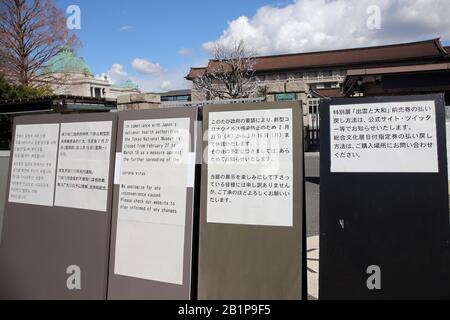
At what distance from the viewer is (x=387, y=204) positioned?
2.68 metres

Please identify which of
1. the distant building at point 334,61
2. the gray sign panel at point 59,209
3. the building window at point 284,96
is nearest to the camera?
the gray sign panel at point 59,209

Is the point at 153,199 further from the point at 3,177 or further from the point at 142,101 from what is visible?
the point at 3,177

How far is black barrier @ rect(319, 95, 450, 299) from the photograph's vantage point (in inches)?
104

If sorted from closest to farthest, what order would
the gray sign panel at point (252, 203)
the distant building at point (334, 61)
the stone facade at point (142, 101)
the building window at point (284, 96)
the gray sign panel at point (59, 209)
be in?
the gray sign panel at point (252, 203) → the gray sign panel at point (59, 209) → the building window at point (284, 96) → the stone facade at point (142, 101) → the distant building at point (334, 61)

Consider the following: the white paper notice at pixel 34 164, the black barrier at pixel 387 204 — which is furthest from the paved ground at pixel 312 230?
the white paper notice at pixel 34 164

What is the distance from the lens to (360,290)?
8.95 ft

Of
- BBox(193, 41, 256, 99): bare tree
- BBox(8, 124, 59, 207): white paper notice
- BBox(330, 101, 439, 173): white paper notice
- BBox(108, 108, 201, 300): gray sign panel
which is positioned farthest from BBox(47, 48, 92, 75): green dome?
BBox(330, 101, 439, 173): white paper notice

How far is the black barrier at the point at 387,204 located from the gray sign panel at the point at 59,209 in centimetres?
183

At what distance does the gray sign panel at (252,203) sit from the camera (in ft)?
9.15

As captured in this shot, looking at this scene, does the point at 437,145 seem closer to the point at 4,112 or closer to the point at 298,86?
the point at 298,86

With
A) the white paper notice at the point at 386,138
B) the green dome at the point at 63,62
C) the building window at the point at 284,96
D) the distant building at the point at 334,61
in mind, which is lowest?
the white paper notice at the point at 386,138

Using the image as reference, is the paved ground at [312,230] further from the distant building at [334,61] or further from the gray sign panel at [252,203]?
the distant building at [334,61]

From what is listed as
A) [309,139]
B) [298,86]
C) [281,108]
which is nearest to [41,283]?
[281,108]
